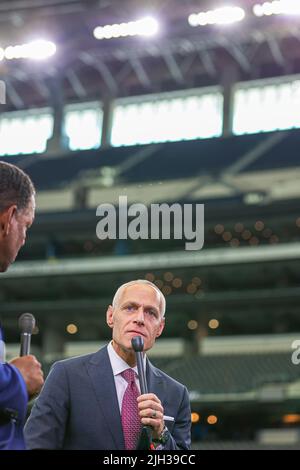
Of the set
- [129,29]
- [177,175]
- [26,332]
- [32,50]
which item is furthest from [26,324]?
[177,175]

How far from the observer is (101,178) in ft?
107

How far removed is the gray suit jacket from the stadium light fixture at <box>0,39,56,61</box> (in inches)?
1027

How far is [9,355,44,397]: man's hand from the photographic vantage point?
267 centimetres

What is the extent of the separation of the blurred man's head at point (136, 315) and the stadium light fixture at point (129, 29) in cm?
2408

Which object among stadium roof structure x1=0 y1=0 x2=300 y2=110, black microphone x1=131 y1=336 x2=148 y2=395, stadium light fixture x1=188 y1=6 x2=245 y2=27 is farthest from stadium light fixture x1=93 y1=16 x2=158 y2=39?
black microphone x1=131 y1=336 x2=148 y2=395

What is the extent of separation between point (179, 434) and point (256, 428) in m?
23.4

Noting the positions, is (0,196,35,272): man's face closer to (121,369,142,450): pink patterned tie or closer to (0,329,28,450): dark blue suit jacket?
(0,329,28,450): dark blue suit jacket

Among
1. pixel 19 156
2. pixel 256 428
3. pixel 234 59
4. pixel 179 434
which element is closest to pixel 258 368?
pixel 256 428

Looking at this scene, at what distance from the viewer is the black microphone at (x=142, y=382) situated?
120 inches

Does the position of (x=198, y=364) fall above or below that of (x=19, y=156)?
below
